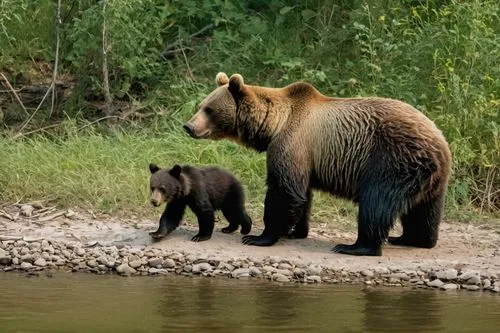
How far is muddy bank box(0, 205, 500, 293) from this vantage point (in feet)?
28.8

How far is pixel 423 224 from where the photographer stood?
31.1 ft

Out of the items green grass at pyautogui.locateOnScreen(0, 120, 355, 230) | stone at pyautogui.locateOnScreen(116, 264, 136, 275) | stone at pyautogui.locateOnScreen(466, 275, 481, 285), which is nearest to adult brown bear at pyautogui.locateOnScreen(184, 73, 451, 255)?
stone at pyautogui.locateOnScreen(466, 275, 481, 285)

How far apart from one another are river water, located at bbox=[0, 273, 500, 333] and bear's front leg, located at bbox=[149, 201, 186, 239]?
710mm

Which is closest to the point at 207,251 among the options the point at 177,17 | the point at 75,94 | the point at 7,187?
the point at 7,187

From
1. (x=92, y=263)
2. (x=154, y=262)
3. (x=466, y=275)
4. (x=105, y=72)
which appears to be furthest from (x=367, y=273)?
(x=105, y=72)

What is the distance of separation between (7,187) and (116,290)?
9.89 feet

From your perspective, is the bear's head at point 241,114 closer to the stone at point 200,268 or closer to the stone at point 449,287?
the stone at point 200,268

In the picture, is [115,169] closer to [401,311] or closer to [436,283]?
[436,283]

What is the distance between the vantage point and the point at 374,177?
9078 millimetres

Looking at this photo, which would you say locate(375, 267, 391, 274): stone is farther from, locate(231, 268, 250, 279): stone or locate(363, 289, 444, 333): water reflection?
locate(231, 268, 250, 279): stone

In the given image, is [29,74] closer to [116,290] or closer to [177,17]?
[177,17]

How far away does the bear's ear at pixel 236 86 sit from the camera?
9586 mm

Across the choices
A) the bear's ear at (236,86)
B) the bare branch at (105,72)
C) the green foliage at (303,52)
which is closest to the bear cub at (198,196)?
the bear's ear at (236,86)

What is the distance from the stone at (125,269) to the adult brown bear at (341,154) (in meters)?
1.09
